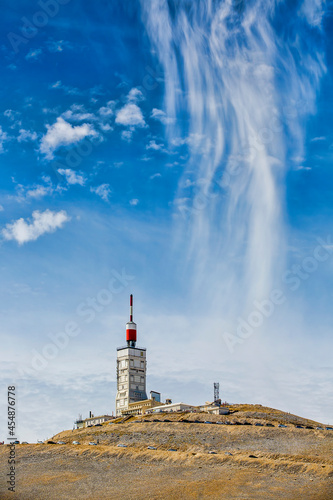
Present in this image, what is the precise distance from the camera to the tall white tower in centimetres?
15775

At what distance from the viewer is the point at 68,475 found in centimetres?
8106

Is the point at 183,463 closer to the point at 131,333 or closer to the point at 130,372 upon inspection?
the point at 130,372

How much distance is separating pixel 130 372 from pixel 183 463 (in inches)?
3171

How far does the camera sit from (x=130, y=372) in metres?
161

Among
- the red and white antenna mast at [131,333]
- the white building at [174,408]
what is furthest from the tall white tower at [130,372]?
the white building at [174,408]

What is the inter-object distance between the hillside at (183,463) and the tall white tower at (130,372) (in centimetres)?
4691

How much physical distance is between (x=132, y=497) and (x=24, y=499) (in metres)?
14.3

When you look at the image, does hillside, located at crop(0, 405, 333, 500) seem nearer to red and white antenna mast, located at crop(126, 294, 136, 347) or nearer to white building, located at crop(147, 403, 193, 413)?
white building, located at crop(147, 403, 193, 413)

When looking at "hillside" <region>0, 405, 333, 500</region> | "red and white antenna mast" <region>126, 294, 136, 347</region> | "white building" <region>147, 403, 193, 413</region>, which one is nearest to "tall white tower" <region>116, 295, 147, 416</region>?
"red and white antenna mast" <region>126, 294, 136, 347</region>

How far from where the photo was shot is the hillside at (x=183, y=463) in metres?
70.0

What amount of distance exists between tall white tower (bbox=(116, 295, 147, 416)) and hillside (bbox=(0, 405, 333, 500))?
46913 mm

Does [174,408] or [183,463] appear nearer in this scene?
→ [183,463]

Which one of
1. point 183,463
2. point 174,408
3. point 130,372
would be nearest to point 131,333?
point 130,372

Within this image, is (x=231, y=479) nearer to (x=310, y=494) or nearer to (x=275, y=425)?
(x=310, y=494)
